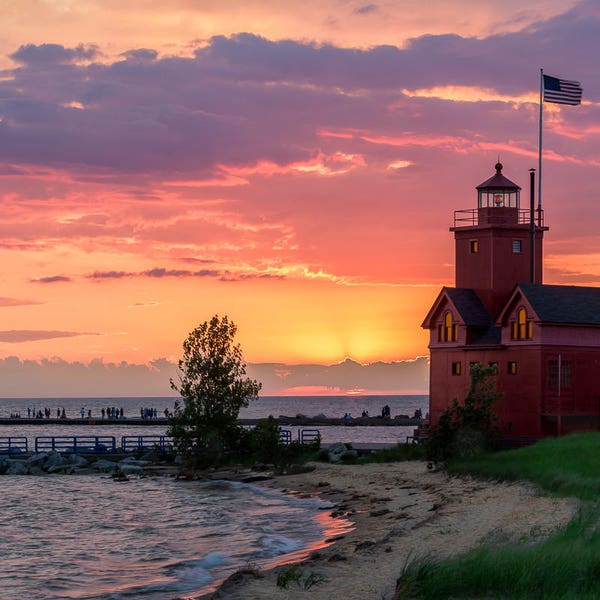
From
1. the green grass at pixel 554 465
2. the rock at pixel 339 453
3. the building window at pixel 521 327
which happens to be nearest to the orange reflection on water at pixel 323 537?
the green grass at pixel 554 465

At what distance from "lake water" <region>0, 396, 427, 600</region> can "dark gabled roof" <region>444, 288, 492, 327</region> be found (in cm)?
1594

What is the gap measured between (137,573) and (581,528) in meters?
13.0

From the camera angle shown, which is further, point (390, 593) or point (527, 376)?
point (527, 376)

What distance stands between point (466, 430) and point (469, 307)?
41.5 ft

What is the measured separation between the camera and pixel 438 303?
2301 inches

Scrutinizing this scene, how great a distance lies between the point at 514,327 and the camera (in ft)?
176

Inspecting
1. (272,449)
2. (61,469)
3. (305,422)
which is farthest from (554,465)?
(305,422)

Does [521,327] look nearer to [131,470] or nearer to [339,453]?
[339,453]

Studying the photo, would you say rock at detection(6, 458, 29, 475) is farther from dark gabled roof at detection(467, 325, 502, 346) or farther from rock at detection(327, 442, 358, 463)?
dark gabled roof at detection(467, 325, 502, 346)

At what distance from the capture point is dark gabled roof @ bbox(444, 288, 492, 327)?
186ft

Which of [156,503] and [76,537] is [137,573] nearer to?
[76,537]

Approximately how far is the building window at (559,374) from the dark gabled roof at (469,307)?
549 centimetres

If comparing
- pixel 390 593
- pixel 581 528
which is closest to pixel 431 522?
pixel 581 528

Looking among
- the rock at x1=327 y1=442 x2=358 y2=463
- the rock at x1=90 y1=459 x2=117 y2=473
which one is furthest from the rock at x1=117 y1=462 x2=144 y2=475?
the rock at x1=327 y1=442 x2=358 y2=463
